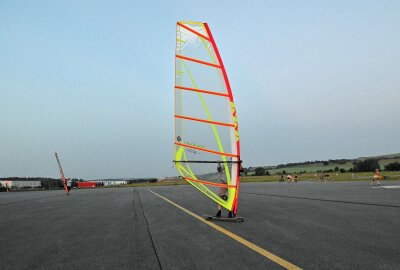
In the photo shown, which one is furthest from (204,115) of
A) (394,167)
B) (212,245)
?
(394,167)

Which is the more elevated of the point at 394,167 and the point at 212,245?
the point at 394,167

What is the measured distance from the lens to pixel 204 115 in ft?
27.8

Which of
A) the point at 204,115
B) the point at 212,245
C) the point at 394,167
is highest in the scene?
the point at 394,167

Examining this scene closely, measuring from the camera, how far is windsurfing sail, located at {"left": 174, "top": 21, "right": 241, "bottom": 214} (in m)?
8.36

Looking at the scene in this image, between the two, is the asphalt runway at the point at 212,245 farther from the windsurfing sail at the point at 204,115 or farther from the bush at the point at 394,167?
the bush at the point at 394,167

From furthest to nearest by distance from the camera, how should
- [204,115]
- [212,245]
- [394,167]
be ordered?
[394,167] → [204,115] → [212,245]

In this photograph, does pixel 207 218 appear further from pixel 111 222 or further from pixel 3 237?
pixel 3 237

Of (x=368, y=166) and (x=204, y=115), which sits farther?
(x=368, y=166)

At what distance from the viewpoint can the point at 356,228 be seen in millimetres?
6840

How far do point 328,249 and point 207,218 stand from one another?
4.36 m

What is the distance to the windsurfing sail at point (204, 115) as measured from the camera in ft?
27.4

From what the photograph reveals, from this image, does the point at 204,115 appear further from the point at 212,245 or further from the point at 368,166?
the point at 368,166

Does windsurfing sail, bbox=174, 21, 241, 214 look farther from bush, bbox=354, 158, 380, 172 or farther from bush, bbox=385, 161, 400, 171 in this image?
bush, bbox=354, 158, 380, 172

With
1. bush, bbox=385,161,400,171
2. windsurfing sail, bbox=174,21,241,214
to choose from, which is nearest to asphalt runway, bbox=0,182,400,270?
windsurfing sail, bbox=174,21,241,214
